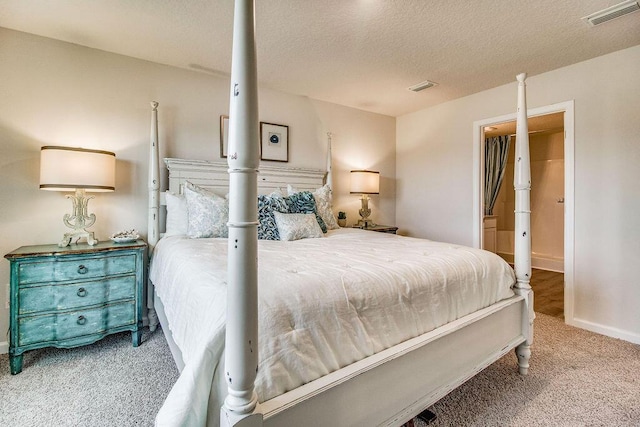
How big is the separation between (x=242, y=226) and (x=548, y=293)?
4354 millimetres

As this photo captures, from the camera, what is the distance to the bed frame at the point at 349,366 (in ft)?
2.57

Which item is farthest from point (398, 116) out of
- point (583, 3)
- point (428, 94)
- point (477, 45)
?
point (583, 3)

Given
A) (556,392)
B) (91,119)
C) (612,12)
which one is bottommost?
(556,392)

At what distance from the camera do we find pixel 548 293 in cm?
374

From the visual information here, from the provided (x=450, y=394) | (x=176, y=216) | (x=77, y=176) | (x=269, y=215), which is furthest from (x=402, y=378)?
(x=77, y=176)

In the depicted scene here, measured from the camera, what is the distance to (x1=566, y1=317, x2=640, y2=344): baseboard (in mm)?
2470

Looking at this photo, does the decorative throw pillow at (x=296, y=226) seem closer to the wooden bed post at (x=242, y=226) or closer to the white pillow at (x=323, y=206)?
the white pillow at (x=323, y=206)

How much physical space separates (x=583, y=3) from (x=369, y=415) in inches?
108

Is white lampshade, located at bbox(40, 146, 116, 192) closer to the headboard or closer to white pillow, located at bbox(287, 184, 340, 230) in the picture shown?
the headboard

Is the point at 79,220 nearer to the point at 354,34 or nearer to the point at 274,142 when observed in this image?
the point at 274,142


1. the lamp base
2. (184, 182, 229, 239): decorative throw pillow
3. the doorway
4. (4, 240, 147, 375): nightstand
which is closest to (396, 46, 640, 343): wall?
the doorway

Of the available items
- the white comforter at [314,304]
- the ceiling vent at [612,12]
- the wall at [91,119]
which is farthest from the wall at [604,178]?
the wall at [91,119]

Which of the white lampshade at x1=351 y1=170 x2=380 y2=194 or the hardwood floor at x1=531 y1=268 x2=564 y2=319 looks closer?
the hardwood floor at x1=531 y1=268 x2=564 y2=319

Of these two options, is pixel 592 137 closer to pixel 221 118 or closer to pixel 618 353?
pixel 618 353
